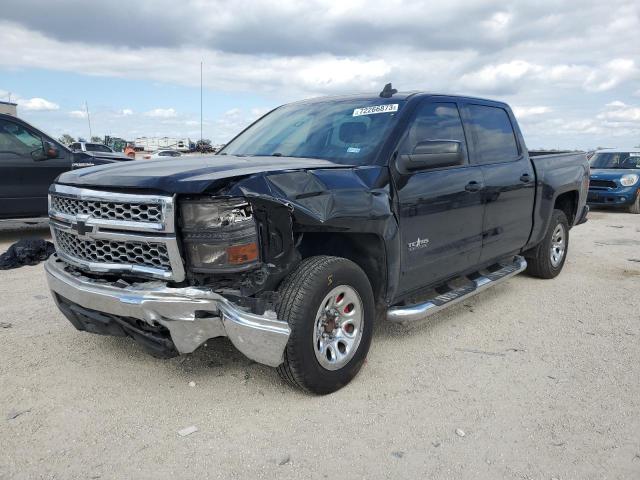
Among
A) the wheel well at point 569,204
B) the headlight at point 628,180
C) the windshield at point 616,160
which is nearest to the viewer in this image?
the wheel well at point 569,204

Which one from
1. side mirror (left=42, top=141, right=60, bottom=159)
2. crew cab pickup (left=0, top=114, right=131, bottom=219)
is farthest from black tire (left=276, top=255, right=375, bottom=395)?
side mirror (left=42, top=141, right=60, bottom=159)

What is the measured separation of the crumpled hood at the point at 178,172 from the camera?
2.65 metres

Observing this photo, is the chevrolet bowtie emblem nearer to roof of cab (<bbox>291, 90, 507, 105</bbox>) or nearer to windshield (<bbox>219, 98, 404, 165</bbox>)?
windshield (<bbox>219, 98, 404, 165</bbox>)

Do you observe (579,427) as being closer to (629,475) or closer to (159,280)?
(629,475)

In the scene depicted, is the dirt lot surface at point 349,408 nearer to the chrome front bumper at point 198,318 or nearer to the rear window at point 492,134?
the chrome front bumper at point 198,318

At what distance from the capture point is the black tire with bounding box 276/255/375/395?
2.86m

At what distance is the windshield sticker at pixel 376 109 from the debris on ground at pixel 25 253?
4.27 m

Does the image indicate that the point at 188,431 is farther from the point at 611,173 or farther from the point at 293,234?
the point at 611,173

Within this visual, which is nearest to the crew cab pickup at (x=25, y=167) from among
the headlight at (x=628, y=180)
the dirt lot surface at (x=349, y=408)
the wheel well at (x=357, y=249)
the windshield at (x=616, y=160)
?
the dirt lot surface at (x=349, y=408)

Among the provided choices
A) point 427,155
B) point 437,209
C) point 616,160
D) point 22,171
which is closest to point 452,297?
point 437,209

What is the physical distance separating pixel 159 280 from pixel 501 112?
12.3 ft

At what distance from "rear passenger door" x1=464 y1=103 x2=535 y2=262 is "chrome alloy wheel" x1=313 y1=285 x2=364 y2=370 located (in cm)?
173

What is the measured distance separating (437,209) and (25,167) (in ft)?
21.9

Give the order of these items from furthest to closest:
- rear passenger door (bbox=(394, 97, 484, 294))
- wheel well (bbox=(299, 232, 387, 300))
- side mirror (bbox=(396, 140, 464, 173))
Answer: rear passenger door (bbox=(394, 97, 484, 294)), side mirror (bbox=(396, 140, 464, 173)), wheel well (bbox=(299, 232, 387, 300))
